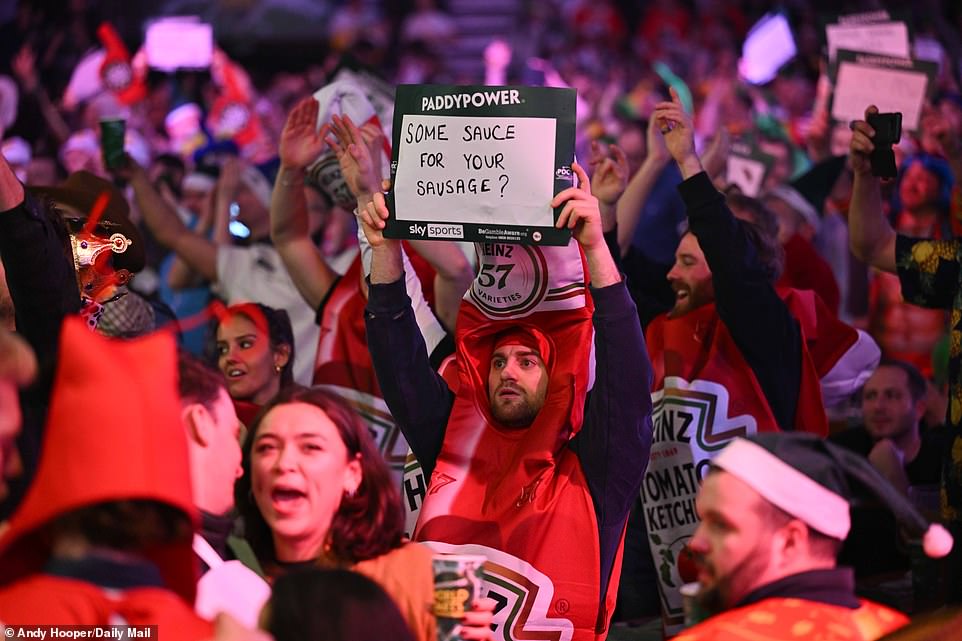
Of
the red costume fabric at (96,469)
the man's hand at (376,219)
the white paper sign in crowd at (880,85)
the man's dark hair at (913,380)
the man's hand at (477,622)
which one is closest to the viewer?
the red costume fabric at (96,469)

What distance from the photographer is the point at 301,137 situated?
5555 millimetres

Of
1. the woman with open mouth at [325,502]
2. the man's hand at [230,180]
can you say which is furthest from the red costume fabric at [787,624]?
the man's hand at [230,180]

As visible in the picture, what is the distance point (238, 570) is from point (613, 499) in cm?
121

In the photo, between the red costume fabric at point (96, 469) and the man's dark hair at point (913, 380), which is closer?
the red costume fabric at point (96, 469)

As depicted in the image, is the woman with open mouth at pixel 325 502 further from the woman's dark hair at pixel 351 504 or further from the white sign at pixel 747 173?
the white sign at pixel 747 173

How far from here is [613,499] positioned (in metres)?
4.03

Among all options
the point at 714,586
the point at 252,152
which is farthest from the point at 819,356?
the point at 252,152

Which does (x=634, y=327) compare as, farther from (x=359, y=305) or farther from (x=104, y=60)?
(x=104, y=60)

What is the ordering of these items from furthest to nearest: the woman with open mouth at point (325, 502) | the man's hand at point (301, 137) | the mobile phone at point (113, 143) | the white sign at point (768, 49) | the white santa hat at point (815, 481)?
the white sign at point (768, 49)
the mobile phone at point (113, 143)
the man's hand at point (301, 137)
the woman with open mouth at point (325, 502)
the white santa hat at point (815, 481)

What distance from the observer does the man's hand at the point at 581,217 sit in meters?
3.82

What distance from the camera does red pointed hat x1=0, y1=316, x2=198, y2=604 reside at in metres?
2.50

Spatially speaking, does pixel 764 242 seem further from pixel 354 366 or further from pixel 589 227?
pixel 354 366

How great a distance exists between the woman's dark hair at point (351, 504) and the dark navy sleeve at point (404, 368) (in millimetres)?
716

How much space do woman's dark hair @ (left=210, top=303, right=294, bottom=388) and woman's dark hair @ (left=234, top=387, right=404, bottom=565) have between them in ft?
6.91
